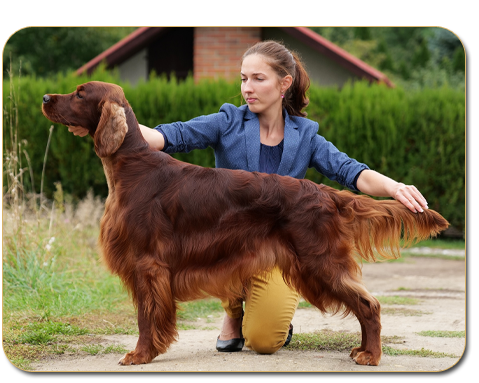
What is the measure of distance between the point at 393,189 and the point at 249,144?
2.97 ft

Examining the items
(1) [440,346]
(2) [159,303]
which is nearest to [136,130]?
(2) [159,303]

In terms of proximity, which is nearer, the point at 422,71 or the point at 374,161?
the point at 374,161

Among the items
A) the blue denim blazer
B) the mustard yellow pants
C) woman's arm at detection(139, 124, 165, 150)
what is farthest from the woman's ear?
the mustard yellow pants

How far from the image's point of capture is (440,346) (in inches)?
143

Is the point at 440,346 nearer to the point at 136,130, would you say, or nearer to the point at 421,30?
the point at 136,130

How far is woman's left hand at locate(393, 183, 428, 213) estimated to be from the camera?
128 inches

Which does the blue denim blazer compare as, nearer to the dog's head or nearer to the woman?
the woman

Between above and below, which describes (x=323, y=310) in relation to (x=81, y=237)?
above

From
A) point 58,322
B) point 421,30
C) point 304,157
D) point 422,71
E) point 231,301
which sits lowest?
point 58,322

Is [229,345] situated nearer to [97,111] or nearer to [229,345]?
[229,345]

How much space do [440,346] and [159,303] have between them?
1.78 meters

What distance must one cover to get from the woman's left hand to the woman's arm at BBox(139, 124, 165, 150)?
4.52ft

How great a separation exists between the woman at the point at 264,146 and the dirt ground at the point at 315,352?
19 cm

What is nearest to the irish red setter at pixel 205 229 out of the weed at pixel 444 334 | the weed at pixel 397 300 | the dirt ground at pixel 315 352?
the dirt ground at pixel 315 352
